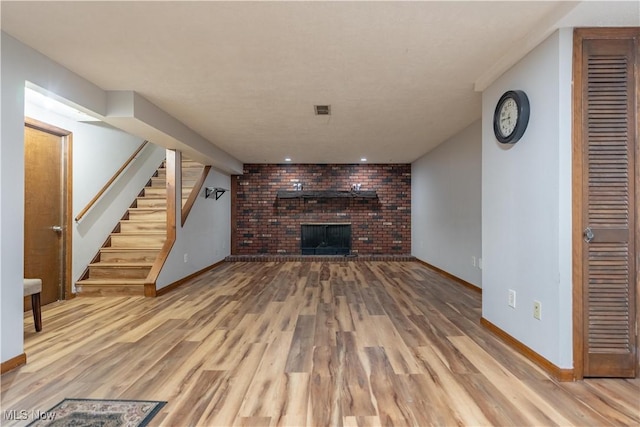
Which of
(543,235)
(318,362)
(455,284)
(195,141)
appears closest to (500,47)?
(543,235)

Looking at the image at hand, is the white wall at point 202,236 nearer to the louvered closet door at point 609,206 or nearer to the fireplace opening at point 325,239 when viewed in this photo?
the fireplace opening at point 325,239

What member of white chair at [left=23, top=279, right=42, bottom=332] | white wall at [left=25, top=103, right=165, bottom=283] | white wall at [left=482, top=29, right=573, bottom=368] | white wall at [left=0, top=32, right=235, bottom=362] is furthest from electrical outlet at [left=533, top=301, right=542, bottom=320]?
white wall at [left=25, top=103, right=165, bottom=283]

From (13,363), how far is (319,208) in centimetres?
569

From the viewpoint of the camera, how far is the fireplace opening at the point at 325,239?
23.9ft

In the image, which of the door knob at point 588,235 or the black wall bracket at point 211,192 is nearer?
the door knob at point 588,235

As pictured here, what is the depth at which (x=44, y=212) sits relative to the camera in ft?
11.9

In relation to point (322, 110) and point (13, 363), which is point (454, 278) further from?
point (13, 363)

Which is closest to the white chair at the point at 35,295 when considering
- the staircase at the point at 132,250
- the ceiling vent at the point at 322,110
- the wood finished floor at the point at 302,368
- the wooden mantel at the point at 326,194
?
the wood finished floor at the point at 302,368

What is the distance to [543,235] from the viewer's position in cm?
209

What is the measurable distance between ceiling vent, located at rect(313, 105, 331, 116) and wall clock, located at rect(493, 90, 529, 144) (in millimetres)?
1592

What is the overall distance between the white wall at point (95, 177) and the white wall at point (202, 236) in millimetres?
1004

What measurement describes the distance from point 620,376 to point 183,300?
383 centimetres

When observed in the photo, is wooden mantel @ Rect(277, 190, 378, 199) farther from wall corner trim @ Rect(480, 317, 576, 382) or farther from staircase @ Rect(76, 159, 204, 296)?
wall corner trim @ Rect(480, 317, 576, 382)

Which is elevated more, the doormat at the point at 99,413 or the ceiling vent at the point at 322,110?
the ceiling vent at the point at 322,110
